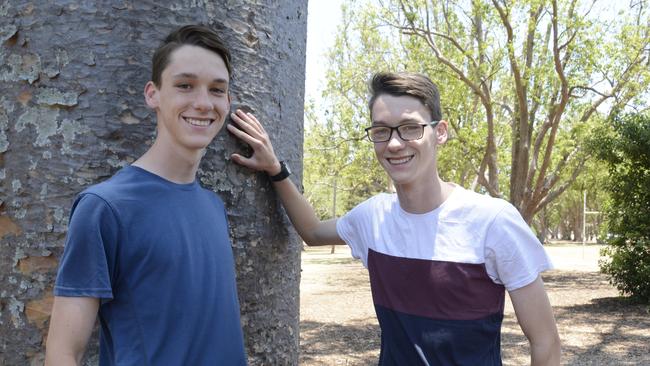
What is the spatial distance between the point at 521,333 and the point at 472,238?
302 inches

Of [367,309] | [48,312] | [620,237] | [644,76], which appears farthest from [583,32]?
[48,312]

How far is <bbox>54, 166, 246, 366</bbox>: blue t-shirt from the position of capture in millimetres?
1526

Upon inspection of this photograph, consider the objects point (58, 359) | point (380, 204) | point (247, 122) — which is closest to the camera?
point (58, 359)

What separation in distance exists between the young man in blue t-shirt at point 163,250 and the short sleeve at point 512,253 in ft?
2.88

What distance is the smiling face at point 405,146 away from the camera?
7.34ft

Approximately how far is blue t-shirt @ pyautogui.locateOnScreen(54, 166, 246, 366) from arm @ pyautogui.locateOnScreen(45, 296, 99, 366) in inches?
1.1

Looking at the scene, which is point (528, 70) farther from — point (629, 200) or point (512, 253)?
point (512, 253)

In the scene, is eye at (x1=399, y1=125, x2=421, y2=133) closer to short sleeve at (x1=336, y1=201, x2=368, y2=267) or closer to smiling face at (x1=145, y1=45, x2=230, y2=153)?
short sleeve at (x1=336, y1=201, x2=368, y2=267)

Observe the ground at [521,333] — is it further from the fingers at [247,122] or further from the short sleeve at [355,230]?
the fingers at [247,122]

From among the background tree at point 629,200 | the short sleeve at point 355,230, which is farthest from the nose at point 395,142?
the background tree at point 629,200

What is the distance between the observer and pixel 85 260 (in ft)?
4.98

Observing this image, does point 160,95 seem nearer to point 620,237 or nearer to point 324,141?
point 620,237

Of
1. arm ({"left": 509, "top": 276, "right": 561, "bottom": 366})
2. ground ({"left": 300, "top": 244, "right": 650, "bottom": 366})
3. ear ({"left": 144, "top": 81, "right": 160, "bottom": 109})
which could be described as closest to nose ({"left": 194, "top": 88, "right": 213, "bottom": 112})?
ear ({"left": 144, "top": 81, "right": 160, "bottom": 109})

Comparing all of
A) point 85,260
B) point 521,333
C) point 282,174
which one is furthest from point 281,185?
point 521,333
